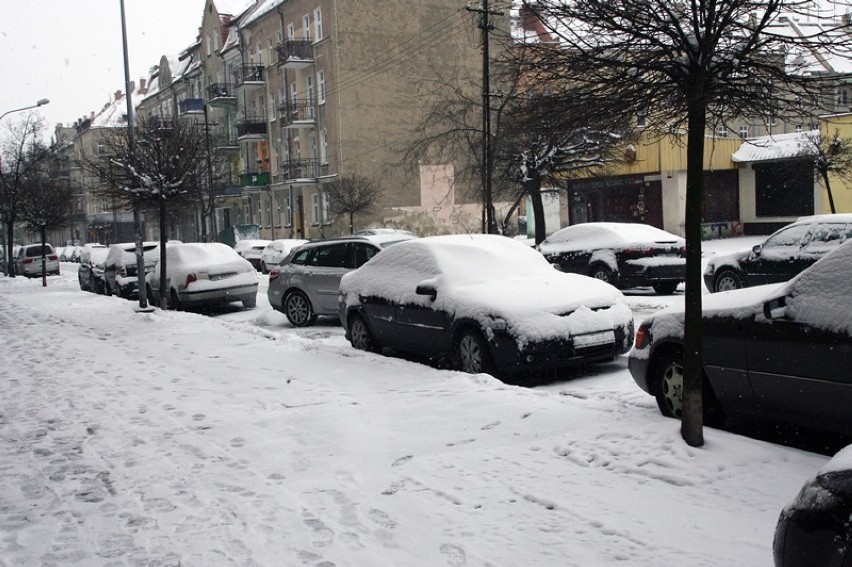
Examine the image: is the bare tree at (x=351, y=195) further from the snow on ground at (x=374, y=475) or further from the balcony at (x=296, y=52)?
the snow on ground at (x=374, y=475)

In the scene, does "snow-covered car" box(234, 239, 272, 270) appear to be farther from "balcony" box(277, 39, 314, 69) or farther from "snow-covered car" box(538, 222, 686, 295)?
"snow-covered car" box(538, 222, 686, 295)

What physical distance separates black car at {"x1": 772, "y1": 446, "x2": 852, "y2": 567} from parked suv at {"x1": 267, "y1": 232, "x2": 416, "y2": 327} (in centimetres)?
1104

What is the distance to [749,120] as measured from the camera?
5656 mm

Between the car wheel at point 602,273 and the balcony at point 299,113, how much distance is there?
31889 mm

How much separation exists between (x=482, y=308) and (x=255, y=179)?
152 ft

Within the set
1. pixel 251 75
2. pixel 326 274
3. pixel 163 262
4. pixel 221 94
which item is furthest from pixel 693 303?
pixel 221 94

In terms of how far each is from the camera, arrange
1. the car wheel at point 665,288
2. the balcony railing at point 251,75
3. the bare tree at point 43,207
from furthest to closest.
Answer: the balcony railing at point 251,75 < the bare tree at point 43,207 < the car wheel at point 665,288

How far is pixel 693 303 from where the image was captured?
557cm

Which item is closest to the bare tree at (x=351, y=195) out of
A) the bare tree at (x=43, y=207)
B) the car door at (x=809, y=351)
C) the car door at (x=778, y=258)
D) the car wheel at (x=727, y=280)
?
the bare tree at (x=43, y=207)

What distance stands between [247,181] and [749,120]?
49530 millimetres

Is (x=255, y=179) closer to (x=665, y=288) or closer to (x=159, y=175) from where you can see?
(x=159, y=175)

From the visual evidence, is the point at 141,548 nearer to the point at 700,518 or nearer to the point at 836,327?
the point at 700,518

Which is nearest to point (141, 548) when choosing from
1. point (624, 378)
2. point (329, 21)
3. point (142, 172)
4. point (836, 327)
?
point (836, 327)

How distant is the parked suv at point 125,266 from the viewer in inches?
885
